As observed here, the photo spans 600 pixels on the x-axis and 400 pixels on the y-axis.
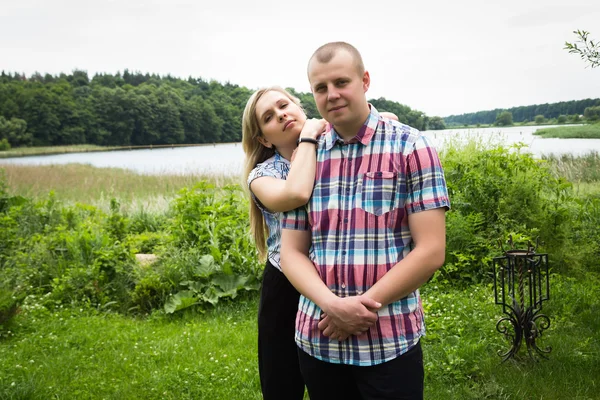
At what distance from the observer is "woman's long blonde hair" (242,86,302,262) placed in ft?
7.28

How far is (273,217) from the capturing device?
2.16 metres

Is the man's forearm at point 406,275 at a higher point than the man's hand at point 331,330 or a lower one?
higher

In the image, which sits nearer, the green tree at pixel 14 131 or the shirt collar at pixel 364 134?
the shirt collar at pixel 364 134

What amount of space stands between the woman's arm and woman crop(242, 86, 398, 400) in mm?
54

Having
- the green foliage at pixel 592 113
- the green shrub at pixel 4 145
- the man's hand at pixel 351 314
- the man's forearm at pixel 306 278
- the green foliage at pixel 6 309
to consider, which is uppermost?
the green shrub at pixel 4 145

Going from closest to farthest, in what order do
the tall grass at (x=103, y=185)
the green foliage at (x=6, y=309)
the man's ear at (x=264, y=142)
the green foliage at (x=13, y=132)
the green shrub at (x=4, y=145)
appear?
1. the man's ear at (x=264, y=142)
2. the green foliage at (x=6, y=309)
3. the tall grass at (x=103, y=185)
4. the green shrub at (x=4, y=145)
5. the green foliage at (x=13, y=132)

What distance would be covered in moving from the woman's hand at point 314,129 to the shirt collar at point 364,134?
0.11m

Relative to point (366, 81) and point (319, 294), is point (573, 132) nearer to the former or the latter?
point (366, 81)

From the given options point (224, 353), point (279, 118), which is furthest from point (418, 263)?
point (224, 353)

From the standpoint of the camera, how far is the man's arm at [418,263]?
60.2 inches

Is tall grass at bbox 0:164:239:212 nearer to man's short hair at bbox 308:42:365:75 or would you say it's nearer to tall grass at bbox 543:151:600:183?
tall grass at bbox 543:151:600:183

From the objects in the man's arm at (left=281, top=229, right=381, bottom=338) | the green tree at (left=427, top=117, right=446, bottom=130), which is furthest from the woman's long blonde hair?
the green tree at (left=427, top=117, right=446, bottom=130)

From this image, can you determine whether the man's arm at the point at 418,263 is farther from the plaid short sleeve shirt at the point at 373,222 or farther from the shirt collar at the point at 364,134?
the shirt collar at the point at 364,134

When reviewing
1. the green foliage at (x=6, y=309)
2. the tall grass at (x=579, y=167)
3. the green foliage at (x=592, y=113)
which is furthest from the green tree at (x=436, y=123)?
the green foliage at (x=6, y=309)
